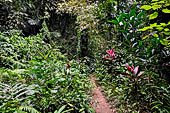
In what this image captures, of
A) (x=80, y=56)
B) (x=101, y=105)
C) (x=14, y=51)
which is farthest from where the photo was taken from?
(x=80, y=56)

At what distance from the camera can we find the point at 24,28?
4117 mm

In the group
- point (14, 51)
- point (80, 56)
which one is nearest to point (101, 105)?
point (14, 51)

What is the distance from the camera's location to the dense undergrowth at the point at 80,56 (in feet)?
5.45

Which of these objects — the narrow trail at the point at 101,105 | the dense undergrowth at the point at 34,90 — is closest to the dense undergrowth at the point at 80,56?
the dense undergrowth at the point at 34,90

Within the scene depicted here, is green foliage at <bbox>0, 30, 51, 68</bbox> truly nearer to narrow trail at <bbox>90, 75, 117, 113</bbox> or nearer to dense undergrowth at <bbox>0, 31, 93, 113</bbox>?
dense undergrowth at <bbox>0, 31, 93, 113</bbox>

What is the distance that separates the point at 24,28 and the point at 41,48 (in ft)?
3.83

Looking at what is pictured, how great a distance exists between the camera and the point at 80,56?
18.1ft

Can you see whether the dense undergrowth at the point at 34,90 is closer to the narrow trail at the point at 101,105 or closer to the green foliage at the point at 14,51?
the green foliage at the point at 14,51

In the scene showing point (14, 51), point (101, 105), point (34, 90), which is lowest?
point (101, 105)

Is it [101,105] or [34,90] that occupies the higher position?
[34,90]

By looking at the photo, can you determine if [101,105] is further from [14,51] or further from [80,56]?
[80,56]

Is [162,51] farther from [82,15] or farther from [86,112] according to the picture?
[82,15]

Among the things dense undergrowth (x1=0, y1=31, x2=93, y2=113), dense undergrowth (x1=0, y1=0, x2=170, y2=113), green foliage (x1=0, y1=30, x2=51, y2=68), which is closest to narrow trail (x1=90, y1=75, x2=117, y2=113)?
dense undergrowth (x1=0, y1=0, x2=170, y2=113)

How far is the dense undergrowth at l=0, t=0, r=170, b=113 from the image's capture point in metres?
1.66
